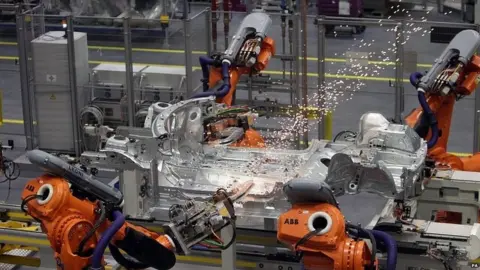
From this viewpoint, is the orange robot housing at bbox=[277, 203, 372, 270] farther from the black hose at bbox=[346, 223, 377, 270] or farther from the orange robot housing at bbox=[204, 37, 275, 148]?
the orange robot housing at bbox=[204, 37, 275, 148]

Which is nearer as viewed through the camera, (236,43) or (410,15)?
(236,43)

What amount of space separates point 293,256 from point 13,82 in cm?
956

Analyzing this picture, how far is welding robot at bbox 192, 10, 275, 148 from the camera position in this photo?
12.6m

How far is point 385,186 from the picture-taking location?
32.6ft

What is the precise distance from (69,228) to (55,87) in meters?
6.46

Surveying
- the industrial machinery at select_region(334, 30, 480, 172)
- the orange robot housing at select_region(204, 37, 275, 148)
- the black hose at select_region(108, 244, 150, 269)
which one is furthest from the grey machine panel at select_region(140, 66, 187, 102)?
the black hose at select_region(108, 244, 150, 269)

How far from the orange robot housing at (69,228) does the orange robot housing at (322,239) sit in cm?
116

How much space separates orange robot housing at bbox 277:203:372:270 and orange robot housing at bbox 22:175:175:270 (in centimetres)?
116

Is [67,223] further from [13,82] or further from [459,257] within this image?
[13,82]

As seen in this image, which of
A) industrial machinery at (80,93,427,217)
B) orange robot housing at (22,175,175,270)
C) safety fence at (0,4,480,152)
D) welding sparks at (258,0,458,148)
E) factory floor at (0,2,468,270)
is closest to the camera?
orange robot housing at (22,175,175,270)

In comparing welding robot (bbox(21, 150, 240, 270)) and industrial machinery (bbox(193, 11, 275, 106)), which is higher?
industrial machinery (bbox(193, 11, 275, 106))

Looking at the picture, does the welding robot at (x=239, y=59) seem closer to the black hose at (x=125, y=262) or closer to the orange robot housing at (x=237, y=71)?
the orange robot housing at (x=237, y=71)

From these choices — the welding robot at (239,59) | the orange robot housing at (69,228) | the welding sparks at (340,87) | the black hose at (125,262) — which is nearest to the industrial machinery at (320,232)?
the orange robot housing at (69,228)

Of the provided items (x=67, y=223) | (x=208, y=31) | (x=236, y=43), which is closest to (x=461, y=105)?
(x=208, y=31)
